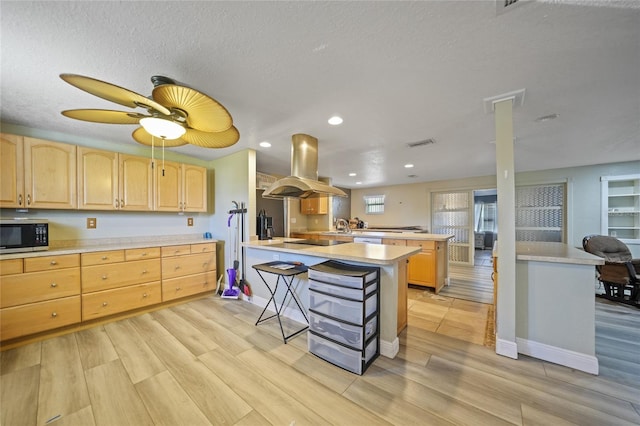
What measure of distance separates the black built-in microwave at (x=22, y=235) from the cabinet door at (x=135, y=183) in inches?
29.2

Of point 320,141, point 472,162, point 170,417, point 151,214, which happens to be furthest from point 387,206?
point 170,417

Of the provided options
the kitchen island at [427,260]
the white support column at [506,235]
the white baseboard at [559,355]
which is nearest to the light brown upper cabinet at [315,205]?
the kitchen island at [427,260]

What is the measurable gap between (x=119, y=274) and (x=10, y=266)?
820 mm

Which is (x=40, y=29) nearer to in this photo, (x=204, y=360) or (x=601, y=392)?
(x=204, y=360)

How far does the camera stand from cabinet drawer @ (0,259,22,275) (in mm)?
2094

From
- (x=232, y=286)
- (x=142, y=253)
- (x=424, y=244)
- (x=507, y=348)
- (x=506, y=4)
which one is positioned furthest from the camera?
(x=424, y=244)

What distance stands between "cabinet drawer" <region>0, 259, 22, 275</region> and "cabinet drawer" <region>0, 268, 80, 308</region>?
39 mm

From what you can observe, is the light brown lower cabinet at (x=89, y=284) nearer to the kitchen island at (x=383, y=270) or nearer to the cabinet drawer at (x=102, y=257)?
the cabinet drawer at (x=102, y=257)

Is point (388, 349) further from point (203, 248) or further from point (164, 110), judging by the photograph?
point (203, 248)

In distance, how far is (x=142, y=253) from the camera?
115 inches

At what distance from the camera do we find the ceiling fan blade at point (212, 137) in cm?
207

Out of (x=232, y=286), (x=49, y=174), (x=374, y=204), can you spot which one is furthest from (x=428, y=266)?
(x=49, y=174)

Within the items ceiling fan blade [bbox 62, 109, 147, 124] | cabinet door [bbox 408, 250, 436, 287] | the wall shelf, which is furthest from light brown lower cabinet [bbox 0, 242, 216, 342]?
the wall shelf

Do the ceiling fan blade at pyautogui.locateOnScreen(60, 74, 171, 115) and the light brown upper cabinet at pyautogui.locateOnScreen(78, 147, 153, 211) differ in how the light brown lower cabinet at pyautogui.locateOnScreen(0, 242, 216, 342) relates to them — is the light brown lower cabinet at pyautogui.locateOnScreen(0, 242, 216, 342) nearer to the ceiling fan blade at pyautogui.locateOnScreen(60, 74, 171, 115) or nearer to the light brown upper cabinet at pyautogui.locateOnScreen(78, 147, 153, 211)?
the light brown upper cabinet at pyautogui.locateOnScreen(78, 147, 153, 211)
